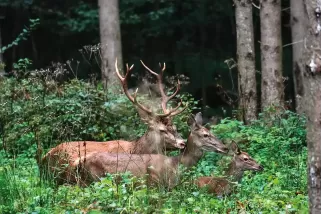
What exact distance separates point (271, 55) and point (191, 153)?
13.1 ft

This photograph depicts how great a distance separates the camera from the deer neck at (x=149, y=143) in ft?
35.6

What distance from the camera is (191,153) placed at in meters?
10.2

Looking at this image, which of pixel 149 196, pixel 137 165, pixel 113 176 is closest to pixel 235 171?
pixel 137 165

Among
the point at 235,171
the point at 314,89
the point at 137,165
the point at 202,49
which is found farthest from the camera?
the point at 202,49

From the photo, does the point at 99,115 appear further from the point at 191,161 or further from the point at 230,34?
the point at 230,34

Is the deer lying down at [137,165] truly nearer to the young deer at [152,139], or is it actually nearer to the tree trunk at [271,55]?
the young deer at [152,139]

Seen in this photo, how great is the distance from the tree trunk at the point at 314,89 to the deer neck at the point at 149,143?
5475mm

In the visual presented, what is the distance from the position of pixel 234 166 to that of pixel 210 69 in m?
15.8

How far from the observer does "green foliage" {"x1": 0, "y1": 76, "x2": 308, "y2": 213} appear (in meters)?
7.40

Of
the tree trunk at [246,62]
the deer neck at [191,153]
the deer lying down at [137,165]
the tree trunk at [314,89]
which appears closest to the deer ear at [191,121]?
the deer neck at [191,153]

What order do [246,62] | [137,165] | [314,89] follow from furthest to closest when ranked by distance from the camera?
[246,62]
[137,165]
[314,89]

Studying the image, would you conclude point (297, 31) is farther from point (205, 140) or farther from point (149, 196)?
point (149, 196)

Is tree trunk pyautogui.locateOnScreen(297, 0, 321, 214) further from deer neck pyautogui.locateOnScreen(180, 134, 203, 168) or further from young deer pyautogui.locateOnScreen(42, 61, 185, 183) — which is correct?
young deer pyautogui.locateOnScreen(42, 61, 185, 183)

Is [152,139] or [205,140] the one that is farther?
[152,139]
